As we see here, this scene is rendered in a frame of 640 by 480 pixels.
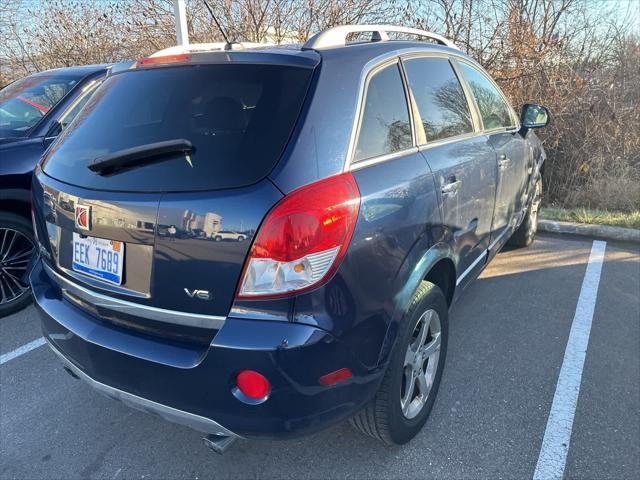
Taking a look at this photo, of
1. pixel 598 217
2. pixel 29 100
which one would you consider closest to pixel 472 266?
pixel 598 217

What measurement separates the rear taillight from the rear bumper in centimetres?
13

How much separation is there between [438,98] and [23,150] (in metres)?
3.08

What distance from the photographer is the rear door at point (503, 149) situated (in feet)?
11.0

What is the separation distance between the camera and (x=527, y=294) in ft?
13.3

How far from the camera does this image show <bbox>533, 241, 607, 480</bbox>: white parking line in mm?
2234

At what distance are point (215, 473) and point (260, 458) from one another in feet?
0.71

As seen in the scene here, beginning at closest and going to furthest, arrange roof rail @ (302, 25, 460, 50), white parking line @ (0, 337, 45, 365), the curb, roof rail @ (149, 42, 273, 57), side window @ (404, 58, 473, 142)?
roof rail @ (302, 25, 460, 50), roof rail @ (149, 42, 273, 57), side window @ (404, 58, 473, 142), white parking line @ (0, 337, 45, 365), the curb

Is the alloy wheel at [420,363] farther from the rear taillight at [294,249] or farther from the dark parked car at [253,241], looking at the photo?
the rear taillight at [294,249]

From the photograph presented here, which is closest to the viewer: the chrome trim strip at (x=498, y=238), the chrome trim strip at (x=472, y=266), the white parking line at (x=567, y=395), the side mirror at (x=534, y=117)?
the white parking line at (x=567, y=395)

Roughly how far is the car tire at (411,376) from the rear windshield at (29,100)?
3483 millimetres

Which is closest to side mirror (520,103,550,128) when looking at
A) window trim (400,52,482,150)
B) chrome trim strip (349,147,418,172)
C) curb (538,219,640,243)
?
window trim (400,52,482,150)

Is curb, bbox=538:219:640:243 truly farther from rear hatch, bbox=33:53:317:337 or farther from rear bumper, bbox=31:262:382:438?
rear hatch, bbox=33:53:317:337

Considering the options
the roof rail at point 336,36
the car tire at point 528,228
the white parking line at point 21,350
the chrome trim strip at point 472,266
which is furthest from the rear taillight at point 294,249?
the car tire at point 528,228

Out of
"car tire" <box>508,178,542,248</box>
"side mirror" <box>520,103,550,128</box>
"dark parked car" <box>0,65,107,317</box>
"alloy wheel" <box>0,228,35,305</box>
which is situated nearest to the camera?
"dark parked car" <box>0,65,107,317</box>
